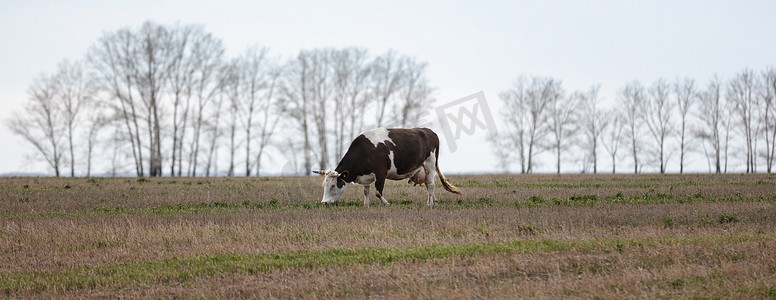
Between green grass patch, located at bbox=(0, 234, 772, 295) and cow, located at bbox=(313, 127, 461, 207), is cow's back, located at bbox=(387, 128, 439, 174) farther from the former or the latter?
green grass patch, located at bbox=(0, 234, 772, 295)

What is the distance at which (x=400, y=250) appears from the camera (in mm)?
12055

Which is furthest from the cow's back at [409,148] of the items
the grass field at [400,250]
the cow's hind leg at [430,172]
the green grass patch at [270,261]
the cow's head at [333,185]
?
the green grass patch at [270,261]

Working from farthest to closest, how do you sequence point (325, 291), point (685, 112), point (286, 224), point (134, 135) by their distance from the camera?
point (685, 112) < point (134, 135) < point (286, 224) < point (325, 291)

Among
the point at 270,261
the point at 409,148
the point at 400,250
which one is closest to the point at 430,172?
the point at 409,148

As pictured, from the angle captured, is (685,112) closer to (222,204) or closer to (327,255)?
(222,204)

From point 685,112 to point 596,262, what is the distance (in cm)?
6032

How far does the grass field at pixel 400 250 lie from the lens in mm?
9883

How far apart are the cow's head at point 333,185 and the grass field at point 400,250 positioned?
54 centimetres

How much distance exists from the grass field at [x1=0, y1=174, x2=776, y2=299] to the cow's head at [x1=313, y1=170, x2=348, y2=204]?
1.78 feet

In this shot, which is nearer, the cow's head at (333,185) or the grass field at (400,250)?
the grass field at (400,250)

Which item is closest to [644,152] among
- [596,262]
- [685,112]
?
[685,112]

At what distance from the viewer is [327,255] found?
12.0m

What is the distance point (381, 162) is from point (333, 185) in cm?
159

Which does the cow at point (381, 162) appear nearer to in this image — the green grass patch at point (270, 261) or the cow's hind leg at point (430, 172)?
the cow's hind leg at point (430, 172)
